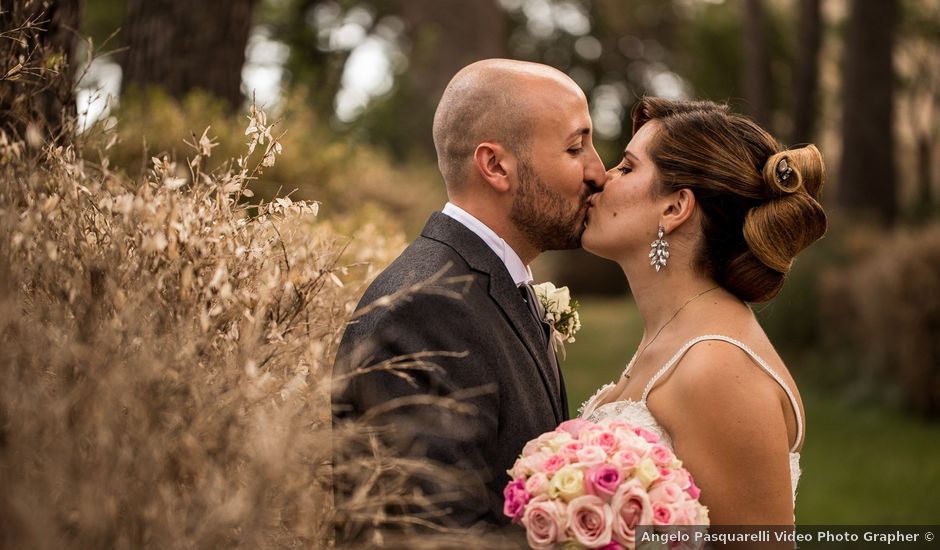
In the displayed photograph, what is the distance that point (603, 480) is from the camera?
2885 millimetres

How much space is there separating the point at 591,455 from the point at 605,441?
0.13 m

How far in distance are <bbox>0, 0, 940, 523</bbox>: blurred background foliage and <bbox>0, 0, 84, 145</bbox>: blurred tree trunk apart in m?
0.06

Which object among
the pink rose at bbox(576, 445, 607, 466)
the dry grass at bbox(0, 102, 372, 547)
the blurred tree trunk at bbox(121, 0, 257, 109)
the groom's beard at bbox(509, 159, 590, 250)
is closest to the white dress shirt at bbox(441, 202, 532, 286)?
the groom's beard at bbox(509, 159, 590, 250)

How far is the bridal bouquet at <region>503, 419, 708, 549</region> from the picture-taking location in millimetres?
2848

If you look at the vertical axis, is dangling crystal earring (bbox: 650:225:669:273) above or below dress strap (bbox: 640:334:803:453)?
above

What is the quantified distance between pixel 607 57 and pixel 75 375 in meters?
30.2

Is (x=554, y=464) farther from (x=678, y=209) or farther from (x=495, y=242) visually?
(x=678, y=209)

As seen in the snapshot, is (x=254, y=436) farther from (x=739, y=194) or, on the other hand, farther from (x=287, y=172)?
(x=287, y=172)

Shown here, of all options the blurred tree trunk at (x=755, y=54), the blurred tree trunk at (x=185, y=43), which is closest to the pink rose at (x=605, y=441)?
the blurred tree trunk at (x=185, y=43)

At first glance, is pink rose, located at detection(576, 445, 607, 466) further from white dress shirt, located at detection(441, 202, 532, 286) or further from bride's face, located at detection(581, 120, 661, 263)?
bride's face, located at detection(581, 120, 661, 263)

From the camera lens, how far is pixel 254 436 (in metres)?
2.25

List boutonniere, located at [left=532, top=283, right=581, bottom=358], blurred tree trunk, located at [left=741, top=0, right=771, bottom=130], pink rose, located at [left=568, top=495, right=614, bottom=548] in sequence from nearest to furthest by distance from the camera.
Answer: pink rose, located at [left=568, top=495, right=614, bottom=548], boutonniere, located at [left=532, top=283, right=581, bottom=358], blurred tree trunk, located at [left=741, top=0, right=771, bottom=130]

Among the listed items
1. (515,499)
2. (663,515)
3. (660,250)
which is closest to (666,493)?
(663,515)

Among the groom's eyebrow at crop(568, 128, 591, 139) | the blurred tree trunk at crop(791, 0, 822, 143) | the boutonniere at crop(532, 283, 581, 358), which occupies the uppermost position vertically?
the blurred tree trunk at crop(791, 0, 822, 143)
